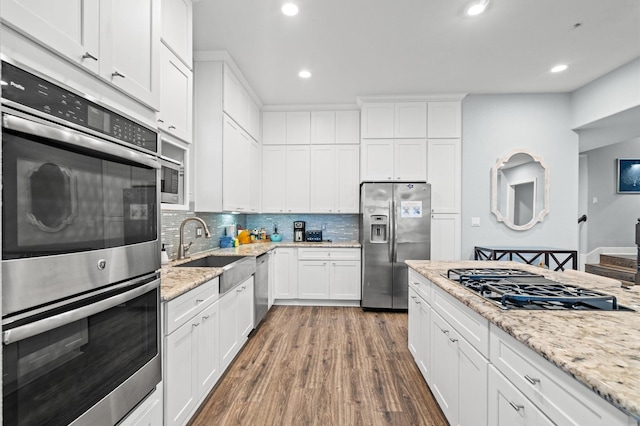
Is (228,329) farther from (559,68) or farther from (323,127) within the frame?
(559,68)

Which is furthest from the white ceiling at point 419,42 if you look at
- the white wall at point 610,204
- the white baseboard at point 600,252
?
the white baseboard at point 600,252

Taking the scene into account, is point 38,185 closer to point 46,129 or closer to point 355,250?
point 46,129

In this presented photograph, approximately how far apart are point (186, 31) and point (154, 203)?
164cm

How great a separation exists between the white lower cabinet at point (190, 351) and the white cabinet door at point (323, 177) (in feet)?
8.84

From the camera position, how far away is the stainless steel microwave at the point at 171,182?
188 centimetres

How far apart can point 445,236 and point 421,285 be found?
2.15 metres

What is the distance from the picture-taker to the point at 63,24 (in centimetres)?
92

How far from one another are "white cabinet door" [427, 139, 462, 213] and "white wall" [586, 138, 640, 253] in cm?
398

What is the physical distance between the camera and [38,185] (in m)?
0.80

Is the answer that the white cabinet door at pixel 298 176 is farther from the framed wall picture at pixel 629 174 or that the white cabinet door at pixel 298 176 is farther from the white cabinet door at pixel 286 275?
the framed wall picture at pixel 629 174

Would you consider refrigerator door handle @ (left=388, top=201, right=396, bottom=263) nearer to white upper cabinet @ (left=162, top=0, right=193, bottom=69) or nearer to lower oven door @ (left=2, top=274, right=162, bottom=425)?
white upper cabinet @ (left=162, top=0, right=193, bottom=69)

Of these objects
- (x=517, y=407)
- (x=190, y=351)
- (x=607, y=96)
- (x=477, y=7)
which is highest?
(x=477, y=7)

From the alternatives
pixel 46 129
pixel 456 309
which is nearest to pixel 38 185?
pixel 46 129

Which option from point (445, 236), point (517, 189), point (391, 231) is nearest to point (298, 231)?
point (391, 231)
